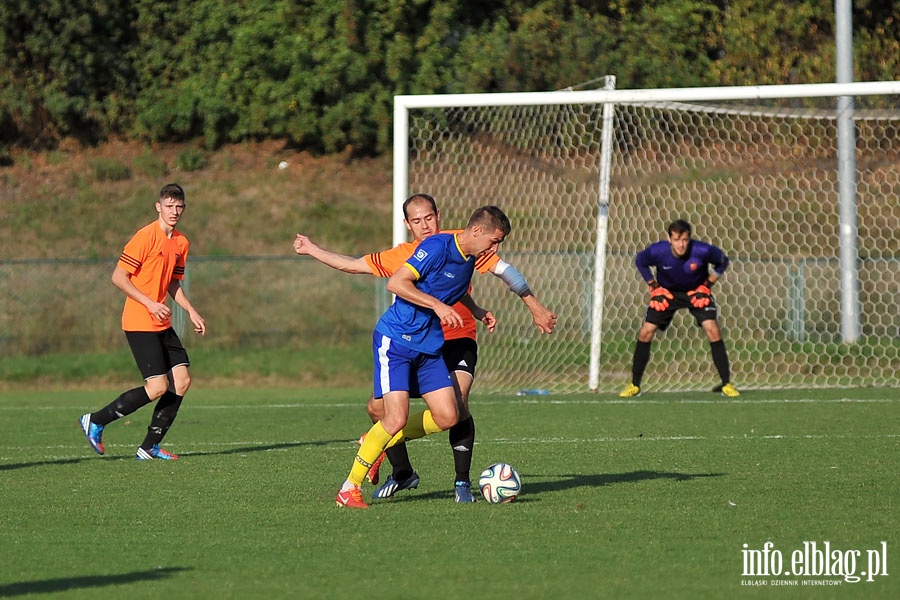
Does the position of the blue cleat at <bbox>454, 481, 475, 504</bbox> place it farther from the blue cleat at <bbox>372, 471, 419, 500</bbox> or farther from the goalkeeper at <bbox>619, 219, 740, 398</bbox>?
the goalkeeper at <bbox>619, 219, 740, 398</bbox>

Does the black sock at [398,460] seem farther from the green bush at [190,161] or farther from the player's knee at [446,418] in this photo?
the green bush at [190,161]

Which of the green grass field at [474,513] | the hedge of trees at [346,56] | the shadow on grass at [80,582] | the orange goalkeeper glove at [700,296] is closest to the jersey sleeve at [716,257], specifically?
the orange goalkeeper glove at [700,296]

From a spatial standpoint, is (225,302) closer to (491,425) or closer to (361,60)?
(361,60)

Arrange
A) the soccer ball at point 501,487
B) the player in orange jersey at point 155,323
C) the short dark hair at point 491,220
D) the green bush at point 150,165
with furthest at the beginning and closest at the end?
the green bush at point 150,165, the player in orange jersey at point 155,323, the soccer ball at point 501,487, the short dark hair at point 491,220

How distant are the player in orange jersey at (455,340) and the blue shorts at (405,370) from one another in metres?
0.26

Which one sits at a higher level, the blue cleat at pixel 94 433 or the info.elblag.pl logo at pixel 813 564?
the blue cleat at pixel 94 433

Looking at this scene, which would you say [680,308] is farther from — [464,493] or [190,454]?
[464,493]

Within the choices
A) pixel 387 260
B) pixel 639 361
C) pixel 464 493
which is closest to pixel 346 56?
pixel 639 361

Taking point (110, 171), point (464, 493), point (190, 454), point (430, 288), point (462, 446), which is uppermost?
point (110, 171)

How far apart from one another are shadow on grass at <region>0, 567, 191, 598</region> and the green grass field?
1cm

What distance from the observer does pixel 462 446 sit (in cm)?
647

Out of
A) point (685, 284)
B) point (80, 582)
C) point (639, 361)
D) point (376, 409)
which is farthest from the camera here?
point (639, 361)

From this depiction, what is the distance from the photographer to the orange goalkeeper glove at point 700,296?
12.6 m

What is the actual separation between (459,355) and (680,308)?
20.7ft
